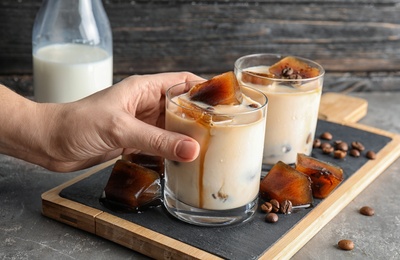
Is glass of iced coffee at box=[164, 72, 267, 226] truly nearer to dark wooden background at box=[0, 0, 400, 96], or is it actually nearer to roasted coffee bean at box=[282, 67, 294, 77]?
roasted coffee bean at box=[282, 67, 294, 77]

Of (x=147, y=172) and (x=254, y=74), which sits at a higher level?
(x=254, y=74)

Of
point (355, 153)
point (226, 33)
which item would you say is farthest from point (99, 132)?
point (226, 33)

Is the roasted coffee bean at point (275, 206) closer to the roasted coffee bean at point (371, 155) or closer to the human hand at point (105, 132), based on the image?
the human hand at point (105, 132)

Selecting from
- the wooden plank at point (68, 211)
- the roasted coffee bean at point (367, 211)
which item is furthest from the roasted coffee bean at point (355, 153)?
the wooden plank at point (68, 211)

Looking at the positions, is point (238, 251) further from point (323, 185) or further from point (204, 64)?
point (204, 64)

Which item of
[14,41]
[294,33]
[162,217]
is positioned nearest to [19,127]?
[162,217]

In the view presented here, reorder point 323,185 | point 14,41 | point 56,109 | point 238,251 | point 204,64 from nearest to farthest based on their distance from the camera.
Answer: point 238,251
point 56,109
point 323,185
point 14,41
point 204,64

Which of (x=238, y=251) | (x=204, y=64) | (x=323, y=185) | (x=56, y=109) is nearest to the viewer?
(x=238, y=251)
